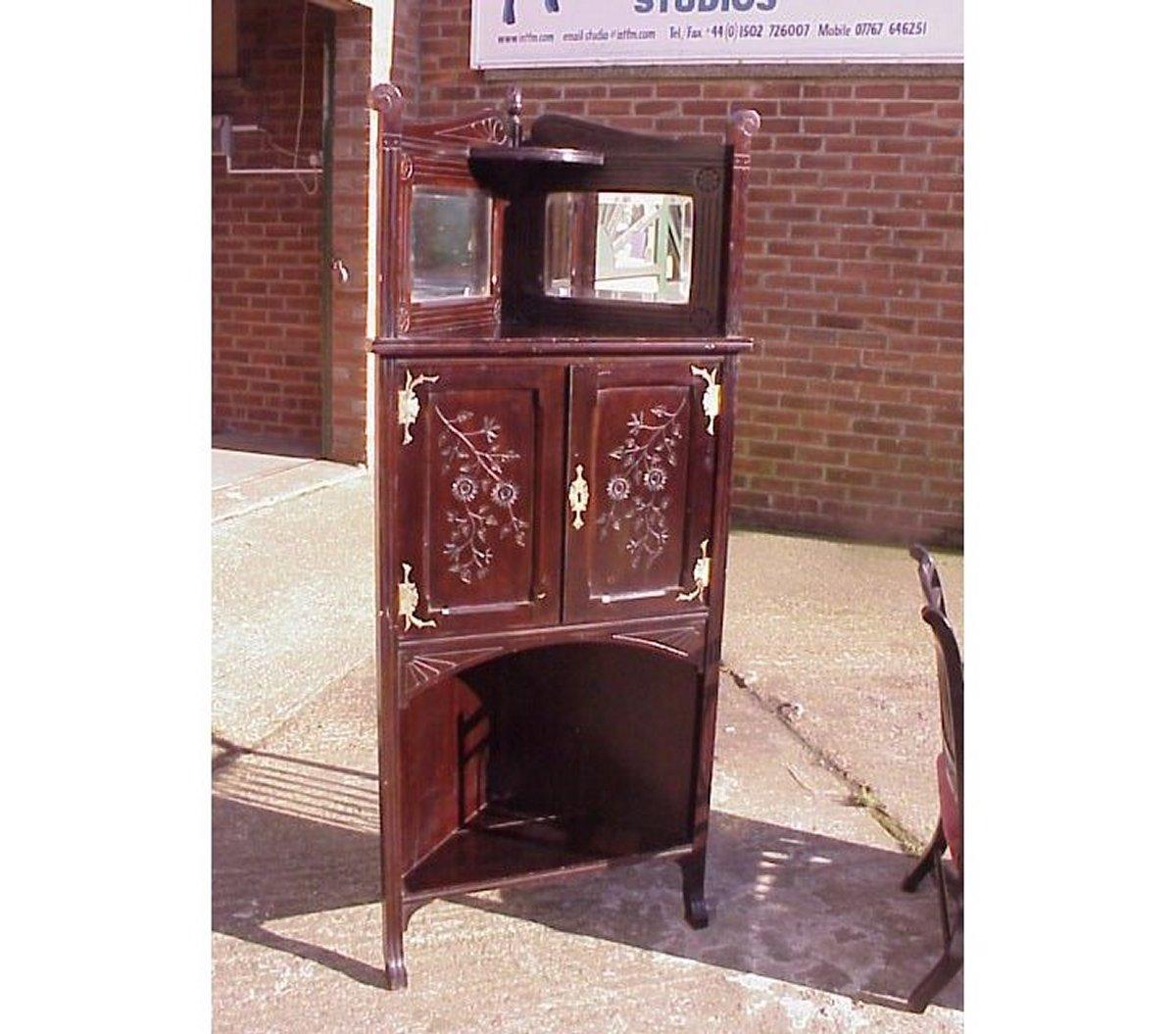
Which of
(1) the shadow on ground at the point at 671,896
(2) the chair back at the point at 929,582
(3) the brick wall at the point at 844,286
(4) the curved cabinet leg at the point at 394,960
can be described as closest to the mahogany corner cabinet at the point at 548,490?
(4) the curved cabinet leg at the point at 394,960

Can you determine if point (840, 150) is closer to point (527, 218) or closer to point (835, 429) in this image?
point (835, 429)

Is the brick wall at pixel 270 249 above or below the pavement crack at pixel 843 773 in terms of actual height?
above

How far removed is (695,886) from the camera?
10.3ft

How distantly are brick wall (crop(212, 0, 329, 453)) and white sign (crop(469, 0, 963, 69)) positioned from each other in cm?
125

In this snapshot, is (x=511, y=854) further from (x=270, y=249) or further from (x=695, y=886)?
(x=270, y=249)

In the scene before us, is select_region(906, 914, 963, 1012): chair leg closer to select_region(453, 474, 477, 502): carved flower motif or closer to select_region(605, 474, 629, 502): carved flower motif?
select_region(605, 474, 629, 502): carved flower motif

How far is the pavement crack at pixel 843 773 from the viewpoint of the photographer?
3.58m

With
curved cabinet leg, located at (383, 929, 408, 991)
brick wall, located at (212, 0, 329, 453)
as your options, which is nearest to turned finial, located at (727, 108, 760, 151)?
curved cabinet leg, located at (383, 929, 408, 991)

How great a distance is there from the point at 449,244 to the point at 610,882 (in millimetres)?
1568

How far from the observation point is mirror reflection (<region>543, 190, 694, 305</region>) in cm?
322

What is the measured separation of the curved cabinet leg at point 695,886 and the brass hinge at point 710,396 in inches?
39.2

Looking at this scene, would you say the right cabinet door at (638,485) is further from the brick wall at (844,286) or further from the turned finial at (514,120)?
the brick wall at (844,286)

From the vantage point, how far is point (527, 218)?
10.7 feet

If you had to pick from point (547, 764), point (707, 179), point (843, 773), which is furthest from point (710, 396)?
point (843, 773)
